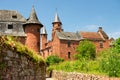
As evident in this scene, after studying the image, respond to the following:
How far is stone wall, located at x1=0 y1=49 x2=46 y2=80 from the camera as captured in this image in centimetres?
797

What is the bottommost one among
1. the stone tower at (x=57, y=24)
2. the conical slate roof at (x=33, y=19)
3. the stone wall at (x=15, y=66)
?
the stone wall at (x=15, y=66)

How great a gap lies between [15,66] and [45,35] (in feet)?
230

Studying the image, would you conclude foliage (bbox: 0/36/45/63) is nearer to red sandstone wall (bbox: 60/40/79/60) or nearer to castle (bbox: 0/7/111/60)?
castle (bbox: 0/7/111/60)

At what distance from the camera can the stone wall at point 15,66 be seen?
797 centimetres

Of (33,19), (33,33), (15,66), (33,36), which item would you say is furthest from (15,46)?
(33,19)

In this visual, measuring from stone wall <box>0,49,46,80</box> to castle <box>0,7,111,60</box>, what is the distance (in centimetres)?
3213

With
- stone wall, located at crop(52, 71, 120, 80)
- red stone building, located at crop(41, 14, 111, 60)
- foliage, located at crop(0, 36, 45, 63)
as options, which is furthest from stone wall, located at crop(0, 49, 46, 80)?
red stone building, located at crop(41, 14, 111, 60)

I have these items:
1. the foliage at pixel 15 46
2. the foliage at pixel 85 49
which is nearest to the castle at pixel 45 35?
the foliage at pixel 85 49

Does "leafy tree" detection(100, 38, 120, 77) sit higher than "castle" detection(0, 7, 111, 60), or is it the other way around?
"castle" detection(0, 7, 111, 60)

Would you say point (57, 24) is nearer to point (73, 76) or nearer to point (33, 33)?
point (33, 33)

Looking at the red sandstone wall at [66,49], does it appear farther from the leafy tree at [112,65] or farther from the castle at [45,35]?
the leafy tree at [112,65]

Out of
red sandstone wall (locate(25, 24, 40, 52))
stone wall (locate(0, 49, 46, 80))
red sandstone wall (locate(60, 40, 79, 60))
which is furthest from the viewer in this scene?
red sandstone wall (locate(60, 40, 79, 60))

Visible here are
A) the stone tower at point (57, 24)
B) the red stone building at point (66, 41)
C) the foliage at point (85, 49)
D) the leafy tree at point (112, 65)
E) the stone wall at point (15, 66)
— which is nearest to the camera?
the stone wall at point (15, 66)

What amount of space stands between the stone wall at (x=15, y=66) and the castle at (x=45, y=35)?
3213 centimetres
